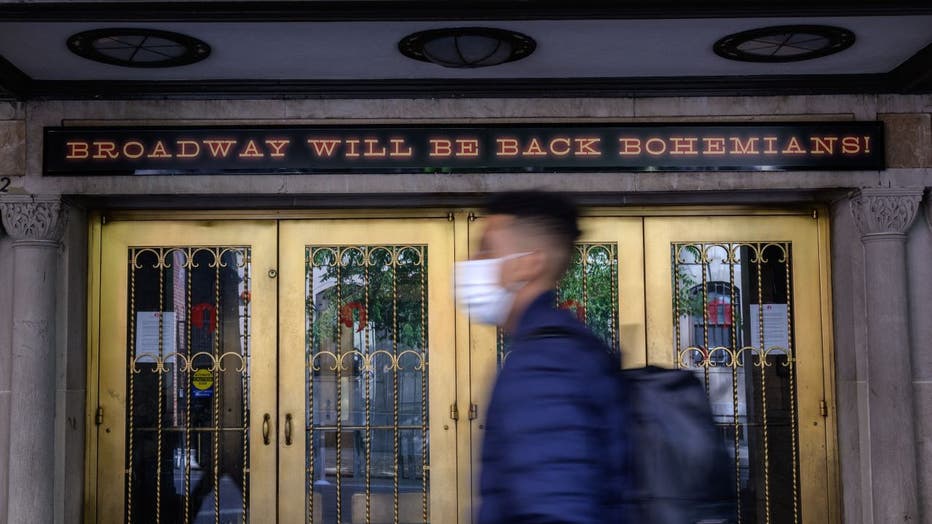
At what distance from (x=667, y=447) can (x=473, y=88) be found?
4475 mm

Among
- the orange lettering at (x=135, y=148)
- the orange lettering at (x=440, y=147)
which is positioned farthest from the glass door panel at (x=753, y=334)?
the orange lettering at (x=135, y=148)

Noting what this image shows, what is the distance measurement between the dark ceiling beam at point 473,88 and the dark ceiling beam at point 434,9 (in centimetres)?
123

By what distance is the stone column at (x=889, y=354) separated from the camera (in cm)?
617

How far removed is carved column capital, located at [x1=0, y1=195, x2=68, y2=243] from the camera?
6246 mm

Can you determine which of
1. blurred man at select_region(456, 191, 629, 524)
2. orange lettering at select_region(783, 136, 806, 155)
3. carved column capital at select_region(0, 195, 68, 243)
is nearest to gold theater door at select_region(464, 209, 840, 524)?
orange lettering at select_region(783, 136, 806, 155)

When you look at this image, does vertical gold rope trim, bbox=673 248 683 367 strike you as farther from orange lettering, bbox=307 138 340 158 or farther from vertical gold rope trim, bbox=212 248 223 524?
vertical gold rope trim, bbox=212 248 223 524

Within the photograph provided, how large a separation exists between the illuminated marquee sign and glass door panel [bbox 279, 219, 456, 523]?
0.57 meters

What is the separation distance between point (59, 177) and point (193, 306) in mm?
1196

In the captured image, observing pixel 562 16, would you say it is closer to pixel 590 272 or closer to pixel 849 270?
pixel 590 272

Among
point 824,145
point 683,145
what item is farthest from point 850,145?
point 683,145

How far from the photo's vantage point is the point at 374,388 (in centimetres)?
672

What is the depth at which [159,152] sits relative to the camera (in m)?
6.36

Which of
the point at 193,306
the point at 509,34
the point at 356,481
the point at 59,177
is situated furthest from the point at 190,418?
Answer: the point at 509,34

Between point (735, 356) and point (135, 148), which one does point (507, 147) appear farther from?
point (135, 148)
